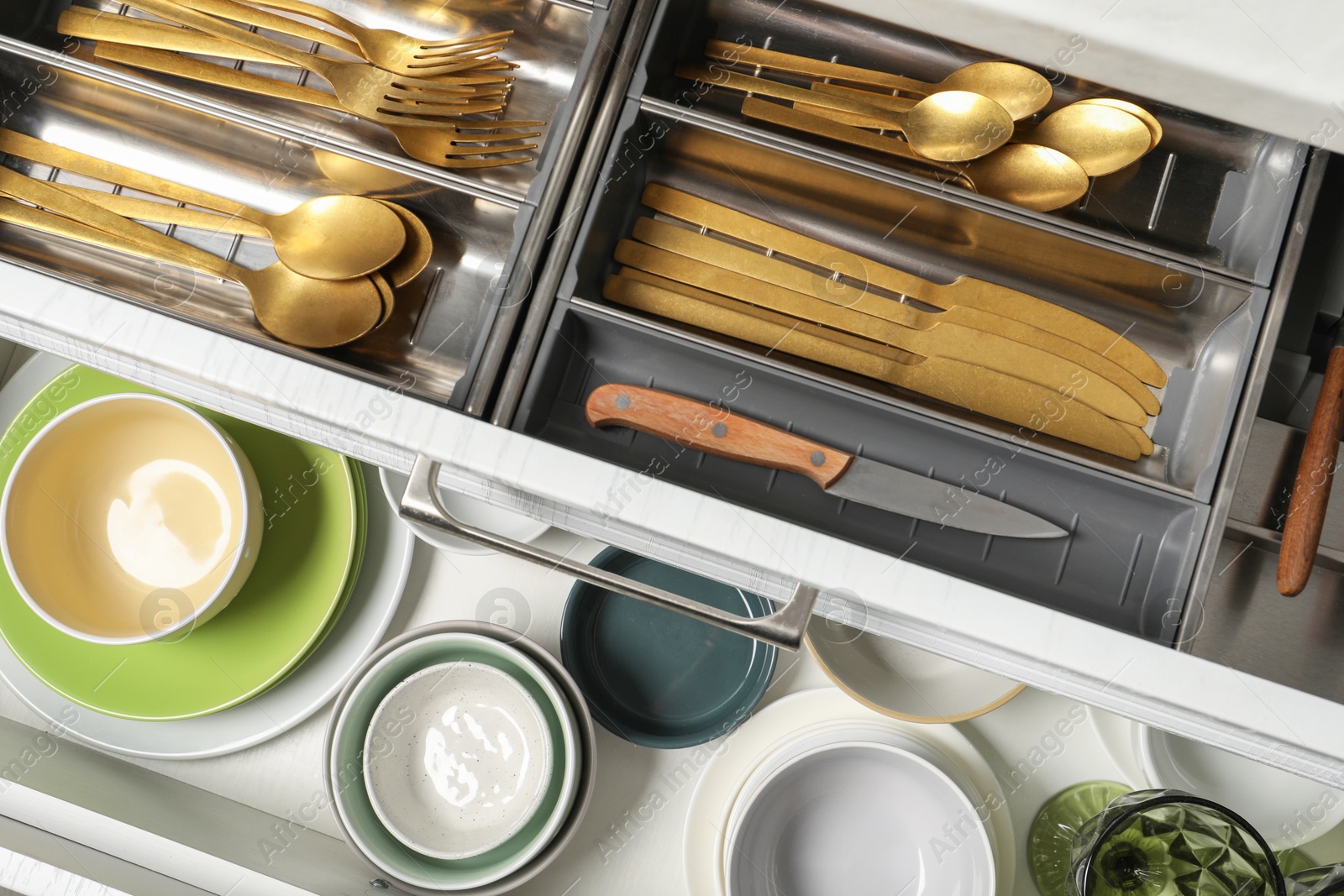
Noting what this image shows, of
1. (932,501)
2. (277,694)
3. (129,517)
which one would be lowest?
(277,694)

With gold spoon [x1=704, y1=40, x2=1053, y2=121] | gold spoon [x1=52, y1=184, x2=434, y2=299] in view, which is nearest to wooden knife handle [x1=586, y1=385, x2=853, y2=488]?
gold spoon [x1=52, y1=184, x2=434, y2=299]

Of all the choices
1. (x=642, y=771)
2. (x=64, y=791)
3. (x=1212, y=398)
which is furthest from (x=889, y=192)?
(x=64, y=791)

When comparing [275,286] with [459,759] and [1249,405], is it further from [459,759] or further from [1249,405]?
[1249,405]

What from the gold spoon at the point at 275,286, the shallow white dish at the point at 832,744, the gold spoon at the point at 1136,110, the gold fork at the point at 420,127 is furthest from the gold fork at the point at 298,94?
the shallow white dish at the point at 832,744

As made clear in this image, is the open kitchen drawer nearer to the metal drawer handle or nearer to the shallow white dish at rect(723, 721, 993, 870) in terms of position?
the metal drawer handle

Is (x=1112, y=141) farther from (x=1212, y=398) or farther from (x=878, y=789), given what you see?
(x=878, y=789)

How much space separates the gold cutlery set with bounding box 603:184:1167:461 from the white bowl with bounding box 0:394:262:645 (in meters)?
0.42

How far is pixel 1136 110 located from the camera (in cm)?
68

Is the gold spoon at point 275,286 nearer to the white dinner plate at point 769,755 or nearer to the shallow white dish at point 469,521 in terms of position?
the shallow white dish at point 469,521

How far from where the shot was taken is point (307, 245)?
708 mm

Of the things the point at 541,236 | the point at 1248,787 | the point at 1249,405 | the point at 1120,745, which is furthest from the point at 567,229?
the point at 1248,787

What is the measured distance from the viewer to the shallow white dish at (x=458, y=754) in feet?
2.33

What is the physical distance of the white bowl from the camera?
0.71m

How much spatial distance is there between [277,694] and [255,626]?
7cm
